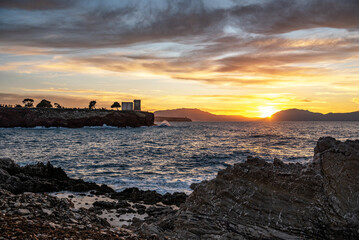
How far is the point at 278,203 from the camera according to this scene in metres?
8.05

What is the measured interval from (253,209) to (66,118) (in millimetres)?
142088

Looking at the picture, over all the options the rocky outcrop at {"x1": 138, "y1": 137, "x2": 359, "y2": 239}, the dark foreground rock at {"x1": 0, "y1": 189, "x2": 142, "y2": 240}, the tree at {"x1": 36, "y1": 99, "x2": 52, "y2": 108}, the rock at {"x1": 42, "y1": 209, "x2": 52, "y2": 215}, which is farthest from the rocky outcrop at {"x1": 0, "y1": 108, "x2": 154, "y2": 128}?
the rocky outcrop at {"x1": 138, "y1": 137, "x2": 359, "y2": 239}

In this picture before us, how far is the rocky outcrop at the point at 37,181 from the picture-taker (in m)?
14.7

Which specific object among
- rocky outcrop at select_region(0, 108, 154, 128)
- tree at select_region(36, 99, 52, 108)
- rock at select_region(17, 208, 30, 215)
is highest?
tree at select_region(36, 99, 52, 108)

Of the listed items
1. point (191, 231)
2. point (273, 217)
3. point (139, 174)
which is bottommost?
point (139, 174)

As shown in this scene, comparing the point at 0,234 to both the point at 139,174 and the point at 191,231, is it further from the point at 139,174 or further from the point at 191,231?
the point at 139,174

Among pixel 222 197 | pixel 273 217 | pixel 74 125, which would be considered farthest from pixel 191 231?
pixel 74 125

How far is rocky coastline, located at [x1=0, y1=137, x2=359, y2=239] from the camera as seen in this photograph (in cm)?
733

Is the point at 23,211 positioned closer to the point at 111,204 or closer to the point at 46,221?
the point at 46,221

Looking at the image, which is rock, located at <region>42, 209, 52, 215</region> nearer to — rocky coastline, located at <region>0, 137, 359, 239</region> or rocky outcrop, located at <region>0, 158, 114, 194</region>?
rocky coastline, located at <region>0, 137, 359, 239</region>

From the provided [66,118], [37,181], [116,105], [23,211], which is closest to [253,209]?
[23,211]

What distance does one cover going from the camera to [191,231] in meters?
7.89

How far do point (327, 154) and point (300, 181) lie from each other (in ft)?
4.56

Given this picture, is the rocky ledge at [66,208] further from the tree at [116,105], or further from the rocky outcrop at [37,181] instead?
the tree at [116,105]
